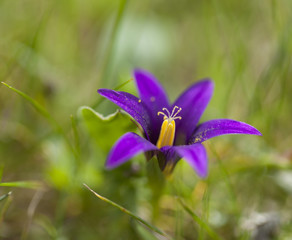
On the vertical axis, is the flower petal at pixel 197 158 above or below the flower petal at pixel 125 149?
above

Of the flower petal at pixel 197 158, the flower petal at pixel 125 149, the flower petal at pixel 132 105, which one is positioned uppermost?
the flower petal at pixel 132 105

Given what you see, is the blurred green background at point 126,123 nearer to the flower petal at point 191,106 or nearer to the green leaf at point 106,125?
the green leaf at point 106,125

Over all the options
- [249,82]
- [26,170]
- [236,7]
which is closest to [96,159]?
[26,170]

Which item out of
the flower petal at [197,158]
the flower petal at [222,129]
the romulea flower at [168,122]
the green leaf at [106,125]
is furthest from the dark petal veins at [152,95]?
the flower petal at [197,158]

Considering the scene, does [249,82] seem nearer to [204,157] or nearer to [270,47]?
[270,47]

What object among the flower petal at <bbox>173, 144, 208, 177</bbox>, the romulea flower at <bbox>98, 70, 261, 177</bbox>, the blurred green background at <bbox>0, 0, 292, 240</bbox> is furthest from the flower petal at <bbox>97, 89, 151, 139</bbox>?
the flower petal at <bbox>173, 144, 208, 177</bbox>

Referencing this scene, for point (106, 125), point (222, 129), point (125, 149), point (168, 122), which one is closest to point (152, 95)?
point (168, 122)

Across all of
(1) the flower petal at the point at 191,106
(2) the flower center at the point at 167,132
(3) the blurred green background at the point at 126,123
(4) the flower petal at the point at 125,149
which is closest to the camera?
(4) the flower petal at the point at 125,149

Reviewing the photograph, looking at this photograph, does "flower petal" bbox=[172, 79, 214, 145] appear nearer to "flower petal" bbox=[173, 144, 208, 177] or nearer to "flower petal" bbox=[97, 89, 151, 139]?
"flower petal" bbox=[97, 89, 151, 139]
